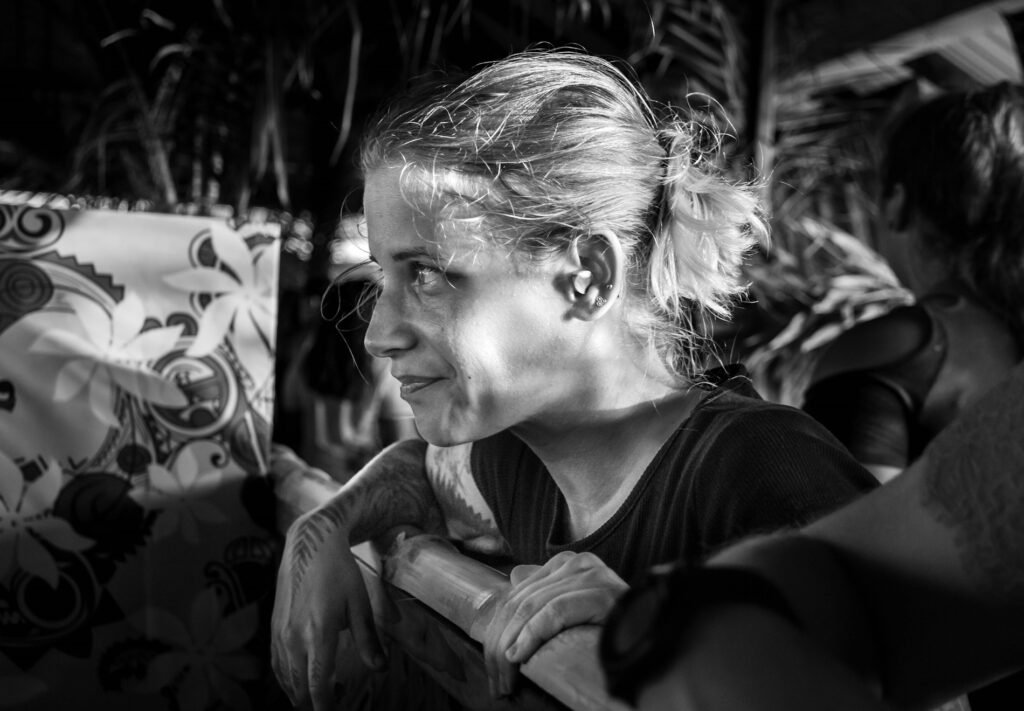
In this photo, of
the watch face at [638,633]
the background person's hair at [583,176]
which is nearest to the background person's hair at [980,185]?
the background person's hair at [583,176]

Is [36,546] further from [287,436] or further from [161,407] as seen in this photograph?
[287,436]

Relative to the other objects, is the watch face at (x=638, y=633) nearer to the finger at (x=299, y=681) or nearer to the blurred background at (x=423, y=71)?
the finger at (x=299, y=681)

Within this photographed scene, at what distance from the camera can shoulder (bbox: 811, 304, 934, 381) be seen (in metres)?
1.11

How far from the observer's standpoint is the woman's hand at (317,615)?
2.58ft

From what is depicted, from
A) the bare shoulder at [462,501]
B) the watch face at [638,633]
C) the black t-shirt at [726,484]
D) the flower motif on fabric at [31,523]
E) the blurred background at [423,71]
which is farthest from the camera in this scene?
the blurred background at [423,71]

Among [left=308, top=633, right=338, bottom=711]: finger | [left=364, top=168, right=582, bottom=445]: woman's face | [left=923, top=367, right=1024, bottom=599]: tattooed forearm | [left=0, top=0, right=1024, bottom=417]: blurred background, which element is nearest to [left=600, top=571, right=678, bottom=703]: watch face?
[left=923, top=367, right=1024, bottom=599]: tattooed forearm

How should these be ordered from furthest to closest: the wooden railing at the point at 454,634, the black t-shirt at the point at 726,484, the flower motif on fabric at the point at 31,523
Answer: the flower motif on fabric at the point at 31,523, the black t-shirt at the point at 726,484, the wooden railing at the point at 454,634

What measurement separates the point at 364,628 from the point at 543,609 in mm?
361

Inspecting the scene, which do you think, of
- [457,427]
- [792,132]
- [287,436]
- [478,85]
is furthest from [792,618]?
[287,436]

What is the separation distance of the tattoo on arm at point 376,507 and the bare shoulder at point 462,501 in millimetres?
14

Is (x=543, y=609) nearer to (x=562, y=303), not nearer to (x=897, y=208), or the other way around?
(x=562, y=303)

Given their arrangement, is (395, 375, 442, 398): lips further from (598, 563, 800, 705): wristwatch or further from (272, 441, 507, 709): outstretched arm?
(598, 563, 800, 705): wristwatch

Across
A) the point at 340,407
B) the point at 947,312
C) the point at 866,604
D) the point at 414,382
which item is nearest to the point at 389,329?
the point at 414,382

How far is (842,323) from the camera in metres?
1.94
